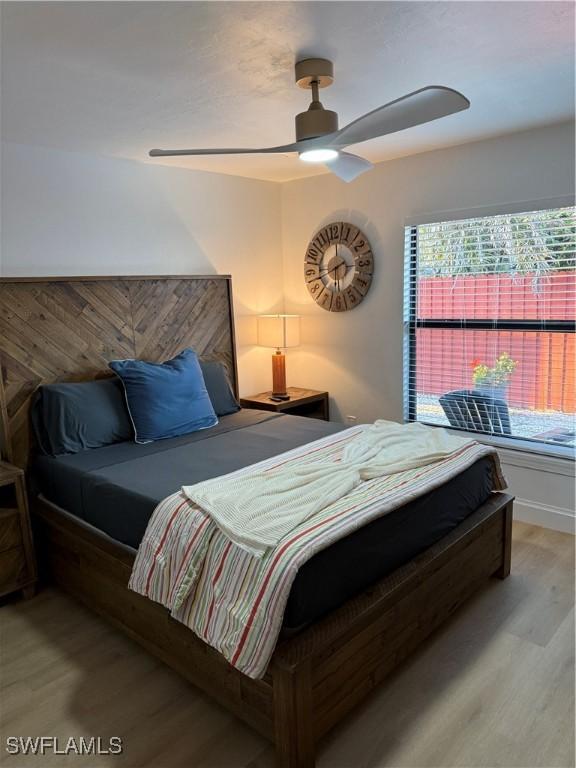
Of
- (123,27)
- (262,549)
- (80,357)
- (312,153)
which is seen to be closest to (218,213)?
(80,357)

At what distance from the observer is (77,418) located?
300 cm

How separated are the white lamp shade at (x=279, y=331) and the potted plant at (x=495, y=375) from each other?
1406 millimetres

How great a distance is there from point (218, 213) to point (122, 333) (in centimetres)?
128

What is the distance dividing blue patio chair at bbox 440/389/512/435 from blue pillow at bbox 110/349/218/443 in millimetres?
1687

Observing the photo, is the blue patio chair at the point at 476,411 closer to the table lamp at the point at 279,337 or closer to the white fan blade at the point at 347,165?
the table lamp at the point at 279,337

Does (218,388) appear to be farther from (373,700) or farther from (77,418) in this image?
(373,700)

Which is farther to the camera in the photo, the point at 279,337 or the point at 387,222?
the point at 279,337

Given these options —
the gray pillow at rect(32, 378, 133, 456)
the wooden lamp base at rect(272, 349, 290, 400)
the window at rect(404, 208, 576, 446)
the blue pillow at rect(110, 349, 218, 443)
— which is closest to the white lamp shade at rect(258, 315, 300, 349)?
the wooden lamp base at rect(272, 349, 290, 400)

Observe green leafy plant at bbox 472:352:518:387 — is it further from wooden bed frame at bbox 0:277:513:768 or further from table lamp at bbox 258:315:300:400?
table lamp at bbox 258:315:300:400

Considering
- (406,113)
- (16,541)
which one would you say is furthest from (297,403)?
(406,113)

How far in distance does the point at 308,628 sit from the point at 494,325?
251cm

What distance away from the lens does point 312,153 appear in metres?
2.33

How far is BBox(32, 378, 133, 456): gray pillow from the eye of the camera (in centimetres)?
296

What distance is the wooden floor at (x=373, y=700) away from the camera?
183cm
